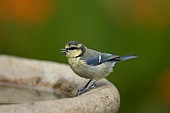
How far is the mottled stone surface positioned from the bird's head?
0.19 meters

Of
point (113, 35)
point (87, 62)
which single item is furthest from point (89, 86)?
point (113, 35)

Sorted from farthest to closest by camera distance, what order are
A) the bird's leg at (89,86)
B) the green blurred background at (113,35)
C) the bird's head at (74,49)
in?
1. the green blurred background at (113,35)
2. the bird's head at (74,49)
3. the bird's leg at (89,86)

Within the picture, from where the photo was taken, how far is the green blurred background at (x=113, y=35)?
556cm

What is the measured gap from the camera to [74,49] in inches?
135

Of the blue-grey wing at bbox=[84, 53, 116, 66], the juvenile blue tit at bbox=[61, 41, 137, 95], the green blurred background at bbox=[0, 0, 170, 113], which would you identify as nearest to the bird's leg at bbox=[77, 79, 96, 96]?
the juvenile blue tit at bbox=[61, 41, 137, 95]

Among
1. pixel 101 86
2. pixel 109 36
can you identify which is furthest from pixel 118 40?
pixel 101 86

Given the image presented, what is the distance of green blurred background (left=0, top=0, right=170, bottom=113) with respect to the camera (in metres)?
5.56

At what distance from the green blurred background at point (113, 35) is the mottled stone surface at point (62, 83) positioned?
1744mm

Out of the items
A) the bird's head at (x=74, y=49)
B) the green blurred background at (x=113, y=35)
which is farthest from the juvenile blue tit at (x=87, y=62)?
the green blurred background at (x=113, y=35)

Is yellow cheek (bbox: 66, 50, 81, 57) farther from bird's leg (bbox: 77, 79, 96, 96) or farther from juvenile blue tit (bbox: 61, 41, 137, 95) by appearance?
bird's leg (bbox: 77, 79, 96, 96)

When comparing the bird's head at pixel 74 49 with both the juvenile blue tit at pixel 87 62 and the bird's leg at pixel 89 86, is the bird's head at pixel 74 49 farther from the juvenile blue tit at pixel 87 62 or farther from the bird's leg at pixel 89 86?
the bird's leg at pixel 89 86

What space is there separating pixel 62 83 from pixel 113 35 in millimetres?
2203

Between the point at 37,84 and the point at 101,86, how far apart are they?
0.75m

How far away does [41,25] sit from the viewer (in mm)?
5656
